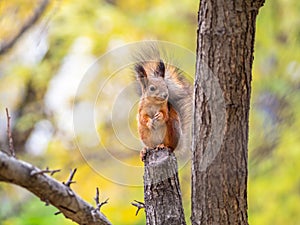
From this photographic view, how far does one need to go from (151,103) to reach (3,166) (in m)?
0.40

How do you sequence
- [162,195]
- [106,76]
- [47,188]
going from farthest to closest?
[106,76] < [162,195] < [47,188]

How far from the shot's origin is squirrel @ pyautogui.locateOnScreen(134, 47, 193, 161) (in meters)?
1.12

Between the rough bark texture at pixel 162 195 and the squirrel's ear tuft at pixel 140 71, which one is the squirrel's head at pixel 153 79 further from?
the rough bark texture at pixel 162 195

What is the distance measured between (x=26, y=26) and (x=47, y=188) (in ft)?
5.29

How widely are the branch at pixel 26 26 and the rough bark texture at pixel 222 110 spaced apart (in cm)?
154

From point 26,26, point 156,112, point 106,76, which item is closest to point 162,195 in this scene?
point 156,112

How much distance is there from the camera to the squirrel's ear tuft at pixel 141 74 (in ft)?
3.71

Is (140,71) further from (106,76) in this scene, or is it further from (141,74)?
(106,76)

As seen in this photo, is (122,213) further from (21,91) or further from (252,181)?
(21,91)

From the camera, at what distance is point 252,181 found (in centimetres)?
256

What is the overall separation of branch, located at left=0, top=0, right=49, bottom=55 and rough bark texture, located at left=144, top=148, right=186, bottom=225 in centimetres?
144

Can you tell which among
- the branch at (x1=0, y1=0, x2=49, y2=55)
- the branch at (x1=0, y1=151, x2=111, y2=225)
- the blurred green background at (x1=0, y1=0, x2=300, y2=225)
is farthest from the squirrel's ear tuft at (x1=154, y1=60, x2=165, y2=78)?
the branch at (x1=0, y1=0, x2=49, y2=55)

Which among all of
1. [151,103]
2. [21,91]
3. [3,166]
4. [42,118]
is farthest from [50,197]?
[21,91]

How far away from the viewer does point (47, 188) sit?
88cm
